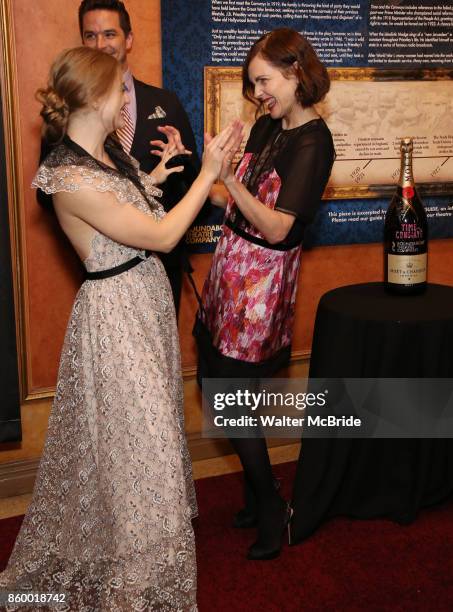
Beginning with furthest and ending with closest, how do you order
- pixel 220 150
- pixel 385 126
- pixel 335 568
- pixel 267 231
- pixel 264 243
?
pixel 385 126
pixel 335 568
pixel 264 243
pixel 267 231
pixel 220 150

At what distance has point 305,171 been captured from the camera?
2.37 metres

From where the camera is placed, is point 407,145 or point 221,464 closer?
point 407,145

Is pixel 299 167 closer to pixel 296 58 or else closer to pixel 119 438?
pixel 296 58

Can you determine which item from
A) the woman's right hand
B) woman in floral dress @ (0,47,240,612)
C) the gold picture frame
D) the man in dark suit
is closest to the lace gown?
woman in floral dress @ (0,47,240,612)

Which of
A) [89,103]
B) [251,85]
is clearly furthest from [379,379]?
[89,103]

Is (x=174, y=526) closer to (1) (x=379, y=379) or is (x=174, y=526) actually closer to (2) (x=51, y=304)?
(1) (x=379, y=379)

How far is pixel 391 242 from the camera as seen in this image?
267 centimetres

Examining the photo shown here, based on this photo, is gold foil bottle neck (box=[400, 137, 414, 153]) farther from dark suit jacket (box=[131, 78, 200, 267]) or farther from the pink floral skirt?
dark suit jacket (box=[131, 78, 200, 267])

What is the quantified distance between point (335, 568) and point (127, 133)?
174 cm

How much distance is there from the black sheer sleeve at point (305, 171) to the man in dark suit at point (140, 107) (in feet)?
1.52

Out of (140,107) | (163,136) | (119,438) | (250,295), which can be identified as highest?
(140,107)

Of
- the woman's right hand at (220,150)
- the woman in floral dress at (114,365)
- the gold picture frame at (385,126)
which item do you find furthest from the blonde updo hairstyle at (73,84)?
the gold picture frame at (385,126)

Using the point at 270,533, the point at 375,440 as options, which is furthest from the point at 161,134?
the point at 270,533

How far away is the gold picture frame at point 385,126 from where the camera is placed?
11.0 feet
